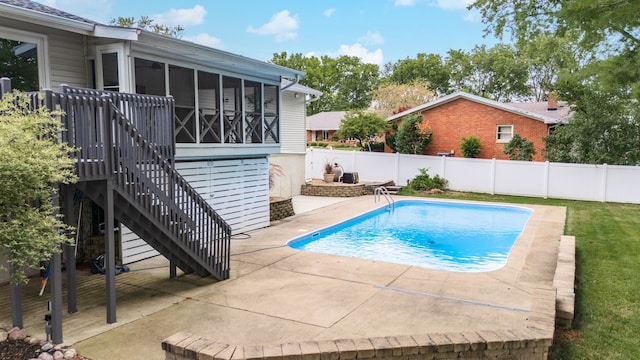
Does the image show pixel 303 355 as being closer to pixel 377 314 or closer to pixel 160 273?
pixel 377 314

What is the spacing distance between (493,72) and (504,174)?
3803 cm

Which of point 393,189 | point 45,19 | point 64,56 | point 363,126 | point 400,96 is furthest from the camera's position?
point 400,96

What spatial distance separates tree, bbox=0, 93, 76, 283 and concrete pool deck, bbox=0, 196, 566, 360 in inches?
56.1

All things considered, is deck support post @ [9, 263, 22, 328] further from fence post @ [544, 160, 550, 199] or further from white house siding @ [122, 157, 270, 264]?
fence post @ [544, 160, 550, 199]

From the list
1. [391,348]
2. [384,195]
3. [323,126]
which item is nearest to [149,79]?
[391,348]

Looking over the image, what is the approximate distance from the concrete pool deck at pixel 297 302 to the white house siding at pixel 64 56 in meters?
3.54

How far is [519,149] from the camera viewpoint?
21.8 m

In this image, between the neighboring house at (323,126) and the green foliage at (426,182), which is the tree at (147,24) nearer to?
the neighboring house at (323,126)

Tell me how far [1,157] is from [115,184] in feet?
6.64

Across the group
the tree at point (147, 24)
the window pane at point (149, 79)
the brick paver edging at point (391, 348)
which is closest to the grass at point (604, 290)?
the brick paver edging at point (391, 348)

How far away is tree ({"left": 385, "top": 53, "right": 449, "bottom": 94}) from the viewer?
58312 millimetres

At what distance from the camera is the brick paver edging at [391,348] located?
14.5ft

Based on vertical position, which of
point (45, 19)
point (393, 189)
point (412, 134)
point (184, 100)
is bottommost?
point (393, 189)

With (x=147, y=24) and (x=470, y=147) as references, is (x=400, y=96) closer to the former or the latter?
(x=470, y=147)
